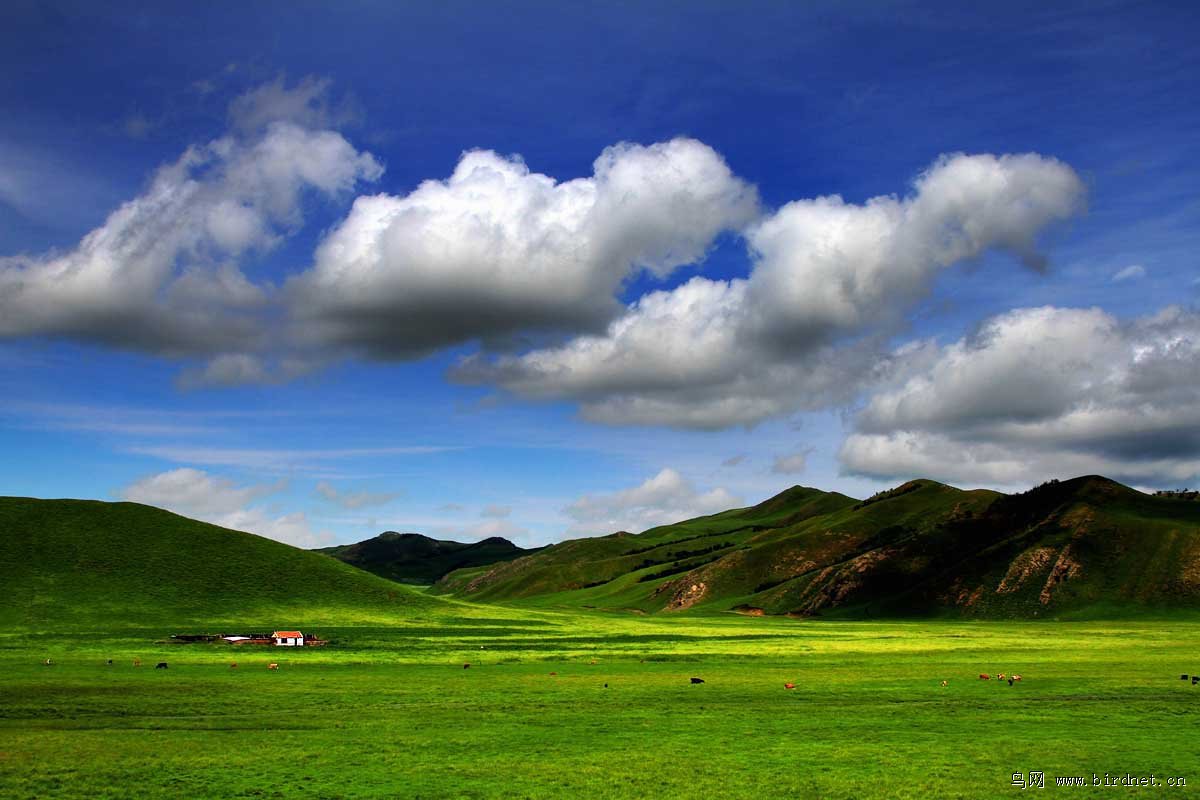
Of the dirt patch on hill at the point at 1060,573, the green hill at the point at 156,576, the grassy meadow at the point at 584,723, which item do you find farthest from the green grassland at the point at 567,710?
the dirt patch on hill at the point at 1060,573

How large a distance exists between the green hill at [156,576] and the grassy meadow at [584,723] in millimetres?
45593

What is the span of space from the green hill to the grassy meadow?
45.6 meters

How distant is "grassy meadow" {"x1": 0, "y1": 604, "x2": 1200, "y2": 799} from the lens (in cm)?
3172

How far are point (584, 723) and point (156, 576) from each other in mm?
133382

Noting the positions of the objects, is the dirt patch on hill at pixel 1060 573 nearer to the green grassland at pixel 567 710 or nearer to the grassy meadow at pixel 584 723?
the green grassland at pixel 567 710

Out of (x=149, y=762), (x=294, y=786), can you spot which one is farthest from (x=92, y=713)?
(x=294, y=786)

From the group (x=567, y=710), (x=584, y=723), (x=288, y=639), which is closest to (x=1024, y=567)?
(x=288, y=639)

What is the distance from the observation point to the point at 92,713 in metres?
47.6

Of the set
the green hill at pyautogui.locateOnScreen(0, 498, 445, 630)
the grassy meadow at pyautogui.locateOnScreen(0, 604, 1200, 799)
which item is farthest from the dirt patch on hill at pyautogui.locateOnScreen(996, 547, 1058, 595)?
the green hill at pyautogui.locateOnScreen(0, 498, 445, 630)

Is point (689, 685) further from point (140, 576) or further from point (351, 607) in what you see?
point (140, 576)

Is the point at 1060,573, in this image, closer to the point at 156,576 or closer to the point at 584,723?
the point at 584,723

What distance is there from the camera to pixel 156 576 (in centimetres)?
15362

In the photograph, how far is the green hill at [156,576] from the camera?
13475 cm

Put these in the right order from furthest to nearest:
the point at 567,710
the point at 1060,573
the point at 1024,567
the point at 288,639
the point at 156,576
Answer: the point at 1024,567 → the point at 1060,573 → the point at 156,576 → the point at 288,639 → the point at 567,710
